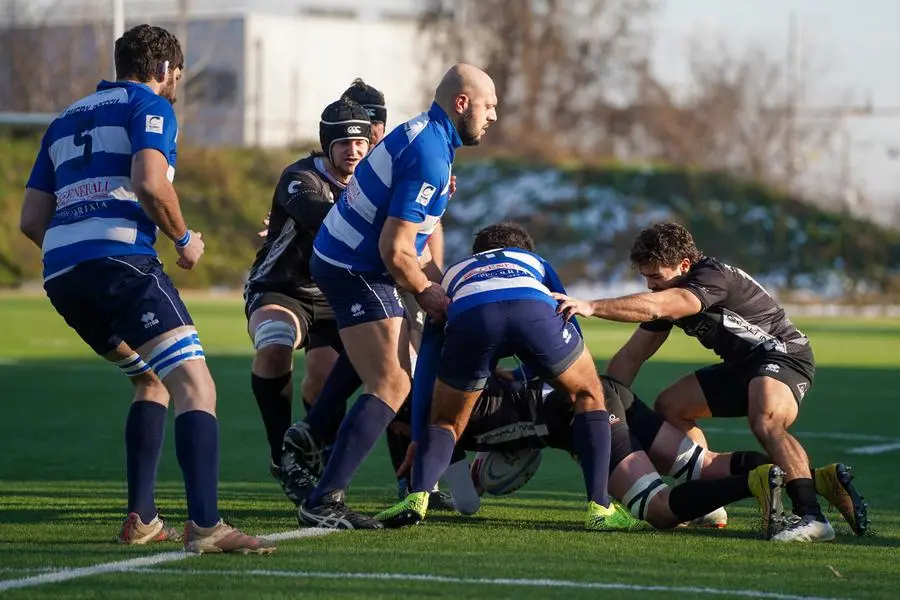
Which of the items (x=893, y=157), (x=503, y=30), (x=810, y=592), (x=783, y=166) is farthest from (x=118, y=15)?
(x=893, y=157)

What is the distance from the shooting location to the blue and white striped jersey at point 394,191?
20.7 feet

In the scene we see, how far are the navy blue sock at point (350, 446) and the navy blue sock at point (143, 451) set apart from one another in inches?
27.7

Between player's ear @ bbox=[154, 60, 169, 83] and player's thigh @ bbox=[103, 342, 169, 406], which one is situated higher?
player's ear @ bbox=[154, 60, 169, 83]

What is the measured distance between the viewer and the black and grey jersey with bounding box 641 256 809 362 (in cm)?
693

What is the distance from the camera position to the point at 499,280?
6.55 m

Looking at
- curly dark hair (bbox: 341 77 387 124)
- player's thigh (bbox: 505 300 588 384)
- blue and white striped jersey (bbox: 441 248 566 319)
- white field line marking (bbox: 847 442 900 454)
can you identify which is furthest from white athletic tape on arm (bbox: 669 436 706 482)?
white field line marking (bbox: 847 442 900 454)

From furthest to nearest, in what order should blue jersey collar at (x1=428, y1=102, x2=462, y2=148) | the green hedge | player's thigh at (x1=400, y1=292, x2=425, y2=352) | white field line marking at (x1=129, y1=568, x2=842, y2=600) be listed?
1. the green hedge
2. player's thigh at (x1=400, y1=292, x2=425, y2=352)
3. blue jersey collar at (x1=428, y1=102, x2=462, y2=148)
4. white field line marking at (x1=129, y1=568, x2=842, y2=600)

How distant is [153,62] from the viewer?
20.1 ft

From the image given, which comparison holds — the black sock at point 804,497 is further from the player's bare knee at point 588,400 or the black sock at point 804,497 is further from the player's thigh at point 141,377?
the player's thigh at point 141,377

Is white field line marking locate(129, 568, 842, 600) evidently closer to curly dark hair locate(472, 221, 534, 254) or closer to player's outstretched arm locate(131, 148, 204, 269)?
player's outstretched arm locate(131, 148, 204, 269)

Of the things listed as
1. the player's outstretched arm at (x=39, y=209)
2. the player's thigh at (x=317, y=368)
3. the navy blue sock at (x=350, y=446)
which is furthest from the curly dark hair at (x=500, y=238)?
the player's outstretched arm at (x=39, y=209)

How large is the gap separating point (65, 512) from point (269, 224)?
6.56 feet

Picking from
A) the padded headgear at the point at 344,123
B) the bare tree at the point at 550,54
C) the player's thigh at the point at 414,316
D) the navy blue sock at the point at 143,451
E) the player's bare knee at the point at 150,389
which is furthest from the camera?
the bare tree at the point at 550,54

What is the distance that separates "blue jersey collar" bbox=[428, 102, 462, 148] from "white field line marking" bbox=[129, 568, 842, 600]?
6.72 ft
